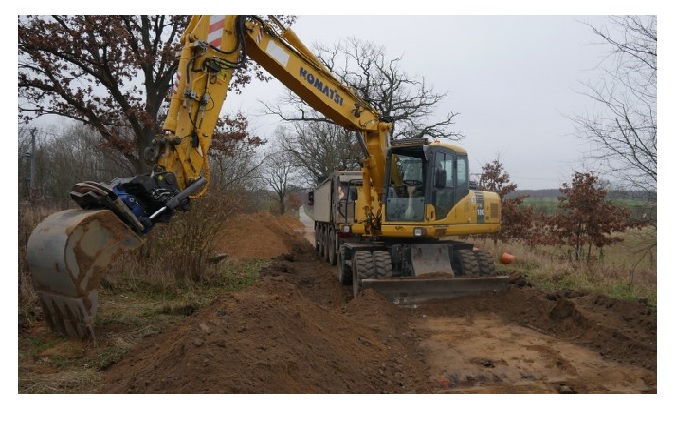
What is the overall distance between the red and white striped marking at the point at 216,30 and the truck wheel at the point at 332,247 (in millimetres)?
8466

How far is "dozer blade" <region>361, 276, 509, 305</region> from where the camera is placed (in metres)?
8.33

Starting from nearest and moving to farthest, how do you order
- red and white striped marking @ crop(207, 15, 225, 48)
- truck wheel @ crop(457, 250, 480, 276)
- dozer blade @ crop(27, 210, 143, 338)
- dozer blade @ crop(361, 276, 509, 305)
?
dozer blade @ crop(27, 210, 143, 338) → red and white striped marking @ crop(207, 15, 225, 48) → dozer blade @ crop(361, 276, 509, 305) → truck wheel @ crop(457, 250, 480, 276)

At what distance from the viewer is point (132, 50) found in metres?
11.9

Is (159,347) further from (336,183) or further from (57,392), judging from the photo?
(336,183)

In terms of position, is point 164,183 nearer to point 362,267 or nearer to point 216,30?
point 216,30

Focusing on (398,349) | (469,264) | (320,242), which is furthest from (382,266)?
(320,242)

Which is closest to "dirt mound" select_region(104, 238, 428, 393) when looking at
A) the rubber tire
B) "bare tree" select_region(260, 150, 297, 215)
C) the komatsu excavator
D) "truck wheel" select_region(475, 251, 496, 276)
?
the komatsu excavator

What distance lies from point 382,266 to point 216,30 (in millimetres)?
4630

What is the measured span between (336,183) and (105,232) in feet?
31.1

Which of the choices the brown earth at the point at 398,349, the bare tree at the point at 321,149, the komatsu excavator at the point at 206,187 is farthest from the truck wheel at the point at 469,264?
the bare tree at the point at 321,149

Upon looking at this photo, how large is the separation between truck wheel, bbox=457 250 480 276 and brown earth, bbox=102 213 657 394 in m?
0.95

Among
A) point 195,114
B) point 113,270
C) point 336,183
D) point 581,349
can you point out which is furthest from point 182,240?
point 581,349

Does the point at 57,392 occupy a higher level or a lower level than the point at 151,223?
lower

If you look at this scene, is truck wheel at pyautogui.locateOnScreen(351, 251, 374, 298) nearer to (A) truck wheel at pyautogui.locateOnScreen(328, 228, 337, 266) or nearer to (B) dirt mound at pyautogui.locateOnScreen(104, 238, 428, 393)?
(B) dirt mound at pyautogui.locateOnScreen(104, 238, 428, 393)
